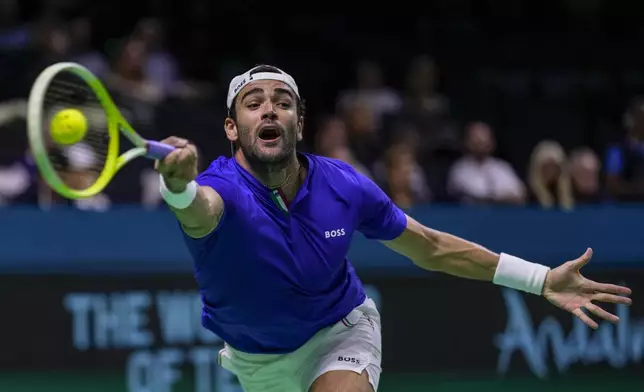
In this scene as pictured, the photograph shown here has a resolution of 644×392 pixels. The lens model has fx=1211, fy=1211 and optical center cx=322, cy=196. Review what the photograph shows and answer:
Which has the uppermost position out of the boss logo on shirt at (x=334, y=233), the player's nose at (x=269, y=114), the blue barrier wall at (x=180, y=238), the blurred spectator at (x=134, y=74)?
the blurred spectator at (x=134, y=74)

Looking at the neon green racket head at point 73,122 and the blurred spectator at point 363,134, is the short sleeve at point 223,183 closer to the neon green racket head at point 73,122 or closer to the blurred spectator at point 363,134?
the neon green racket head at point 73,122

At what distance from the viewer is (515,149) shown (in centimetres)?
1262

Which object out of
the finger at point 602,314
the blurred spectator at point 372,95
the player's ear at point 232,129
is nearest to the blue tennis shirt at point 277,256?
the player's ear at point 232,129

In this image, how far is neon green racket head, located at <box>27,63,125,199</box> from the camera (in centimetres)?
416

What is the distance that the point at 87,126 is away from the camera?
461 cm

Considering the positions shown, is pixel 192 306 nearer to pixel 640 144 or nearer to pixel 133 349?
pixel 133 349

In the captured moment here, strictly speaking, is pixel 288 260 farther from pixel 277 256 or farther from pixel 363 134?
pixel 363 134

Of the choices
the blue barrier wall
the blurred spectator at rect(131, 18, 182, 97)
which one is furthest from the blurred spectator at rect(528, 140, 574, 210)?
the blurred spectator at rect(131, 18, 182, 97)

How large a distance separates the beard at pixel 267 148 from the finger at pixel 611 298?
5.09 ft

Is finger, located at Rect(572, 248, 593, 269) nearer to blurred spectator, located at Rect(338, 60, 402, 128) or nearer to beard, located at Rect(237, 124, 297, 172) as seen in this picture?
beard, located at Rect(237, 124, 297, 172)

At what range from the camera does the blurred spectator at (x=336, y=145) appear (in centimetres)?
1012

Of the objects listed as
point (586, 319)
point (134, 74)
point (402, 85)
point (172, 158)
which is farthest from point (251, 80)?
point (402, 85)

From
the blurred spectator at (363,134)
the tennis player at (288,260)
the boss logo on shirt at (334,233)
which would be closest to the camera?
the tennis player at (288,260)

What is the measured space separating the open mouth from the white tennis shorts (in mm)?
929
